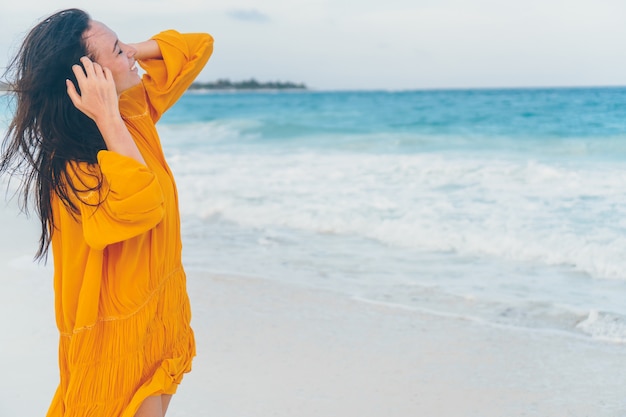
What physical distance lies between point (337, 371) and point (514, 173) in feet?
24.7

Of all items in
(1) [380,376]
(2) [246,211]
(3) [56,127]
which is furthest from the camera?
(2) [246,211]

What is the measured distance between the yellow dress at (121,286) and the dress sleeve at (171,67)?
0.08 meters

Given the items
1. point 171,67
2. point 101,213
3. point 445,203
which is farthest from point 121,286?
point 445,203

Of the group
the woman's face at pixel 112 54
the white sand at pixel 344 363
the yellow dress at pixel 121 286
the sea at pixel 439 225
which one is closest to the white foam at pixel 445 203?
the sea at pixel 439 225

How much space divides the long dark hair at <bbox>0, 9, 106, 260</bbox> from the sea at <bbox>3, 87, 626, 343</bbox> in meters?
3.42

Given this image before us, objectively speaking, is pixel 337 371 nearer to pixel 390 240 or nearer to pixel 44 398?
pixel 44 398

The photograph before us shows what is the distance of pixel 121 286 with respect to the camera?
5.64 ft

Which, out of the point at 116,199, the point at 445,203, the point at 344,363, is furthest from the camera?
the point at 445,203

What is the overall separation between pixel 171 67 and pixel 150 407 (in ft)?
2.84

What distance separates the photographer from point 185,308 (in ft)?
6.27

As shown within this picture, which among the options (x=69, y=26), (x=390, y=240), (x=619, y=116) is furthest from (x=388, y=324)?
(x=619, y=116)

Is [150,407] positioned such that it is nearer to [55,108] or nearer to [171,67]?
[55,108]

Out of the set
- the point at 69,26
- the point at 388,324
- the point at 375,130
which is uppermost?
the point at 69,26

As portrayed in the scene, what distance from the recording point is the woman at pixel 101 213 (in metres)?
1.57
